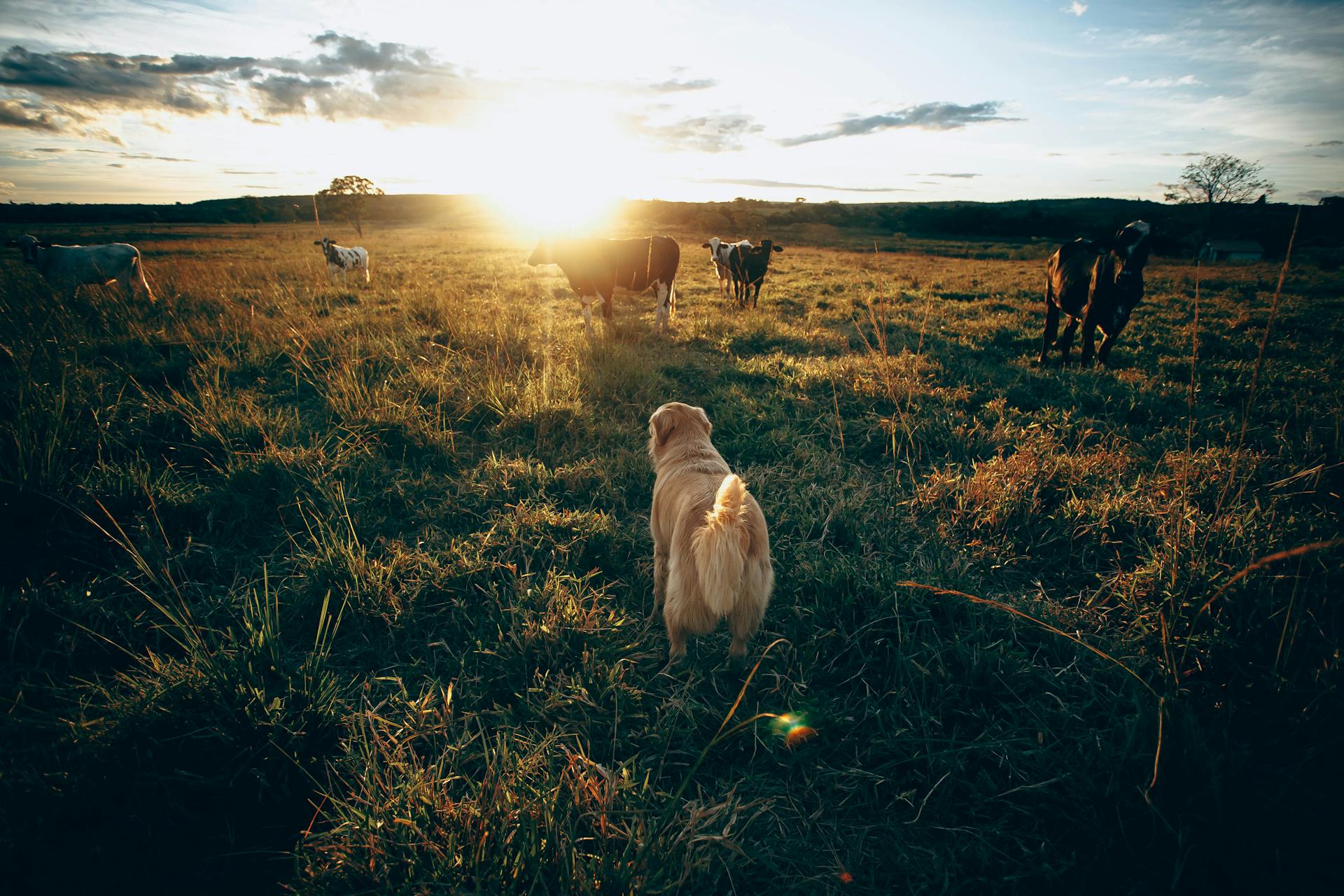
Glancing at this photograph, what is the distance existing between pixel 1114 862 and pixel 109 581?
487cm

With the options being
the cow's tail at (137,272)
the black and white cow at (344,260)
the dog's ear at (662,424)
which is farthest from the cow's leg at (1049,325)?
the cow's tail at (137,272)

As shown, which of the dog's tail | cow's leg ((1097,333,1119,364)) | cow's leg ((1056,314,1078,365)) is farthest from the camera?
cow's leg ((1056,314,1078,365))

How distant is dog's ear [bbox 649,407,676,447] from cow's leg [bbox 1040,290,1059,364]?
7.42 meters

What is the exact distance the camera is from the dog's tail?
209 cm

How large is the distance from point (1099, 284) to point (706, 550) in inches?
322

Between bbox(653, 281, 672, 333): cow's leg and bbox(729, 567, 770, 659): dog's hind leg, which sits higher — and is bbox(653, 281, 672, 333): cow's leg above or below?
above

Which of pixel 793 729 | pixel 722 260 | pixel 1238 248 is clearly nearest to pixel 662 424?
pixel 793 729

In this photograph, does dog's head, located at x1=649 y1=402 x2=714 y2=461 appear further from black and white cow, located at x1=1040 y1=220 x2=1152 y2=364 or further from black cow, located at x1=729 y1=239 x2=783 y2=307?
black cow, located at x1=729 y1=239 x2=783 y2=307

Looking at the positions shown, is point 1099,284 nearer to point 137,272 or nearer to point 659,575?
point 659,575

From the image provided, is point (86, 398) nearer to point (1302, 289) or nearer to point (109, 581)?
point (109, 581)

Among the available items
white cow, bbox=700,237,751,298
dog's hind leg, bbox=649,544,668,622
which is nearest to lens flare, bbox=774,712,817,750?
dog's hind leg, bbox=649,544,668,622

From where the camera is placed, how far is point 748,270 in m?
13.1

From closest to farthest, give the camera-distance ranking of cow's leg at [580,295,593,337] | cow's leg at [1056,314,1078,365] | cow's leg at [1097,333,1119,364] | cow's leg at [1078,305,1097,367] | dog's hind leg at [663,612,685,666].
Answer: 1. dog's hind leg at [663,612,685,666]
2. cow's leg at [1078,305,1097,367]
3. cow's leg at [1097,333,1119,364]
4. cow's leg at [1056,314,1078,365]
5. cow's leg at [580,295,593,337]

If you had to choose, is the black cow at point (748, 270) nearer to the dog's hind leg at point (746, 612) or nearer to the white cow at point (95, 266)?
the dog's hind leg at point (746, 612)
